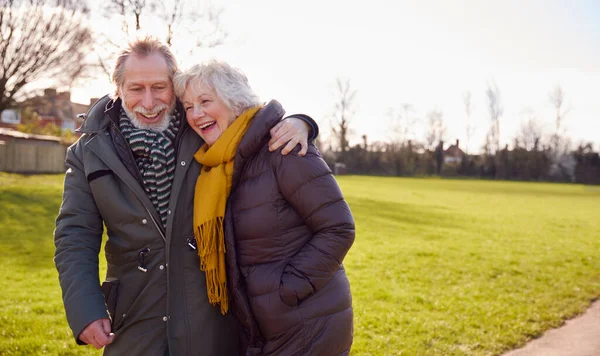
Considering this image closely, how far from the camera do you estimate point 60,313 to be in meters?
6.82

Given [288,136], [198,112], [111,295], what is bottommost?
[111,295]

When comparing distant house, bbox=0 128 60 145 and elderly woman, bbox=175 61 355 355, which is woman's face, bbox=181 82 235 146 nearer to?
elderly woman, bbox=175 61 355 355

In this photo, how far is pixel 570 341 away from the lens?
248 inches

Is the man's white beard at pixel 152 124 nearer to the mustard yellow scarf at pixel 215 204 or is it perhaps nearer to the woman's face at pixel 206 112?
the woman's face at pixel 206 112

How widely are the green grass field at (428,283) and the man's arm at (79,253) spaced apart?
133 inches

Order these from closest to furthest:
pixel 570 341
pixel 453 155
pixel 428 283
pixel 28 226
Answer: pixel 570 341 → pixel 428 283 → pixel 28 226 → pixel 453 155

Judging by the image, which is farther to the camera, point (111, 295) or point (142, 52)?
point (142, 52)

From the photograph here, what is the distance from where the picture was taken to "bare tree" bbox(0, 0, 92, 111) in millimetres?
23172

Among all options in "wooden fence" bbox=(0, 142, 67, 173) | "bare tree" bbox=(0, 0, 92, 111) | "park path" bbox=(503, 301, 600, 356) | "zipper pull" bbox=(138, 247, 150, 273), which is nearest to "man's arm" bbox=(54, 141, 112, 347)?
"zipper pull" bbox=(138, 247, 150, 273)

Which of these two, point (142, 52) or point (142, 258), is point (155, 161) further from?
point (142, 52)

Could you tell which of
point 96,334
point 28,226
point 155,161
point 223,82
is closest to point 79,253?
point 96,334

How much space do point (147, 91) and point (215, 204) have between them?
2.61 ft

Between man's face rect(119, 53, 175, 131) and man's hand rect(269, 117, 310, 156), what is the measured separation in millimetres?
672

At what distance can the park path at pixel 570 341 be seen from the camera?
5895 millimetres
